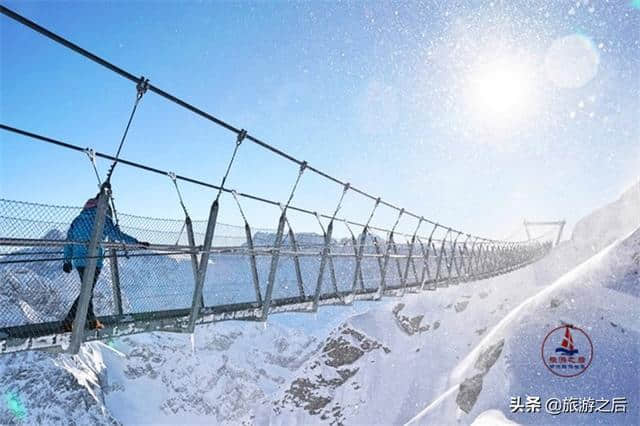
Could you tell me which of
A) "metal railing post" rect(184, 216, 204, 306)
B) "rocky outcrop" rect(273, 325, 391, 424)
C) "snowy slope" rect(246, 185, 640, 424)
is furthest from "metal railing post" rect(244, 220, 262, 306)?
"rocky outcrop" rect(273, 325, 391, 424)

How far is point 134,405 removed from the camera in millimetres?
164750

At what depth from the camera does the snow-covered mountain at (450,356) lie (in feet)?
59.4

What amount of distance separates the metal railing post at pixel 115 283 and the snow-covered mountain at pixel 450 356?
0.34 m

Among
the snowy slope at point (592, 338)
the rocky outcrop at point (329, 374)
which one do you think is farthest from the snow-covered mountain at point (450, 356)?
the rocky outcrop at point (329, 374)

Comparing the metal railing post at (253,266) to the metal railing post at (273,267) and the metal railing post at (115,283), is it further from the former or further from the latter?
the metal railing post at (115,283)

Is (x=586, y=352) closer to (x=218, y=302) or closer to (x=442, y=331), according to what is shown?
(x=218, y=302)

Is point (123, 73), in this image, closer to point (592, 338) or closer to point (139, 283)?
point (139, 283)

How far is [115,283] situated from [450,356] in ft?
153

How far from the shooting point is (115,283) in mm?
4055

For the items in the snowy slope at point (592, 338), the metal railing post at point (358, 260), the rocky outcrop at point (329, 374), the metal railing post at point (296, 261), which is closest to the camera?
the metal railing post at point (296, 261)

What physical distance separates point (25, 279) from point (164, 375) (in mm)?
205639

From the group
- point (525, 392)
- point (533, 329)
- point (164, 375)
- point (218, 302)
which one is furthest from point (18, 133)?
point (164, 375)

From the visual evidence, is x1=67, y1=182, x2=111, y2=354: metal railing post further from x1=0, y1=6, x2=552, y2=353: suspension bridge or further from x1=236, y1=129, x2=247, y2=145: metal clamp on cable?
x1=236, y1=129, x2=247, y2=145: metal clamp on cable

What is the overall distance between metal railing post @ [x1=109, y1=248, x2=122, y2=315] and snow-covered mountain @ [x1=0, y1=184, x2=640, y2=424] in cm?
34
